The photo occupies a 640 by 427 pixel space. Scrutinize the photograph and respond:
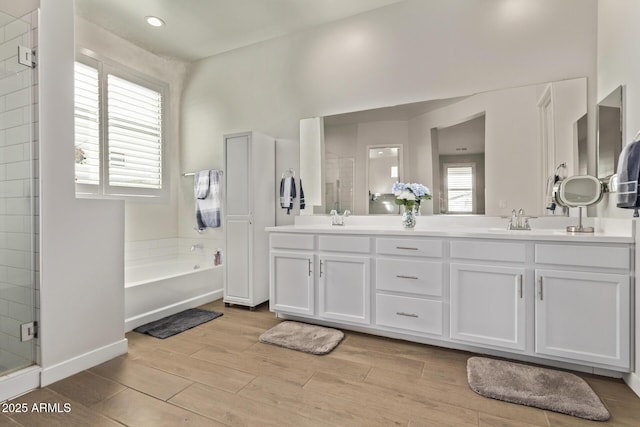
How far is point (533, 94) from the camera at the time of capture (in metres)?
2.49

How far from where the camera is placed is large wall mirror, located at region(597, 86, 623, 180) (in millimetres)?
2066

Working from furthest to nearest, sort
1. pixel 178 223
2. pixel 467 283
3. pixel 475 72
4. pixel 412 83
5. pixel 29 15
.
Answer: pixel 178 223 → pixel 412 83 → pixel 475 72 → pixel 467 283 → pixel 29 15

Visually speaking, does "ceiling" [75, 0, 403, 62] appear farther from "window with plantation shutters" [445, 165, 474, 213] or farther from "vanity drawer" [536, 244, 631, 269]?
"vanity drawer" [536, 244, 631, 269]

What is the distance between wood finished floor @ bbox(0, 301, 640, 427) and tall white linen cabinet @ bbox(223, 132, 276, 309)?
96cm

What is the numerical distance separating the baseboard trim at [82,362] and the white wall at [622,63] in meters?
3.14

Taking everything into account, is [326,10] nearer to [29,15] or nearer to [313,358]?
[29,15]

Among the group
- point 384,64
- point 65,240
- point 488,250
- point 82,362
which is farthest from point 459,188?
point 82,362

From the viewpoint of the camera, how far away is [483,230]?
93.4 inches

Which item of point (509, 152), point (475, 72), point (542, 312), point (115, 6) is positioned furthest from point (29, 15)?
point (542, 312)

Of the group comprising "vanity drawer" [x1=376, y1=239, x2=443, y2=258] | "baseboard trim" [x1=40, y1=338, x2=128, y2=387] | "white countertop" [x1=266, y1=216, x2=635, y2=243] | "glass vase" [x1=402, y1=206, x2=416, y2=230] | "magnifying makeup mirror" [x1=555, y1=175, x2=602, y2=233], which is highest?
"magnifying makeup mirror" [x1=555, y1=175, x2=602, y2=233]

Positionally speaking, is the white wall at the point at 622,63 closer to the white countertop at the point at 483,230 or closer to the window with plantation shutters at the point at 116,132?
the white countertop at the point at 483,230

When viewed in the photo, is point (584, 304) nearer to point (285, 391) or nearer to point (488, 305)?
point (488, 305)

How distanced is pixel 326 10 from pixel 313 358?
310cm

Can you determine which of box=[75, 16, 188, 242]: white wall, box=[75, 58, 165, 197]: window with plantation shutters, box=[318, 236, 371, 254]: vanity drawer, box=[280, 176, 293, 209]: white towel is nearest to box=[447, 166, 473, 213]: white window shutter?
Answer: box=[318, 236, 371, 254]: vanity drawer
